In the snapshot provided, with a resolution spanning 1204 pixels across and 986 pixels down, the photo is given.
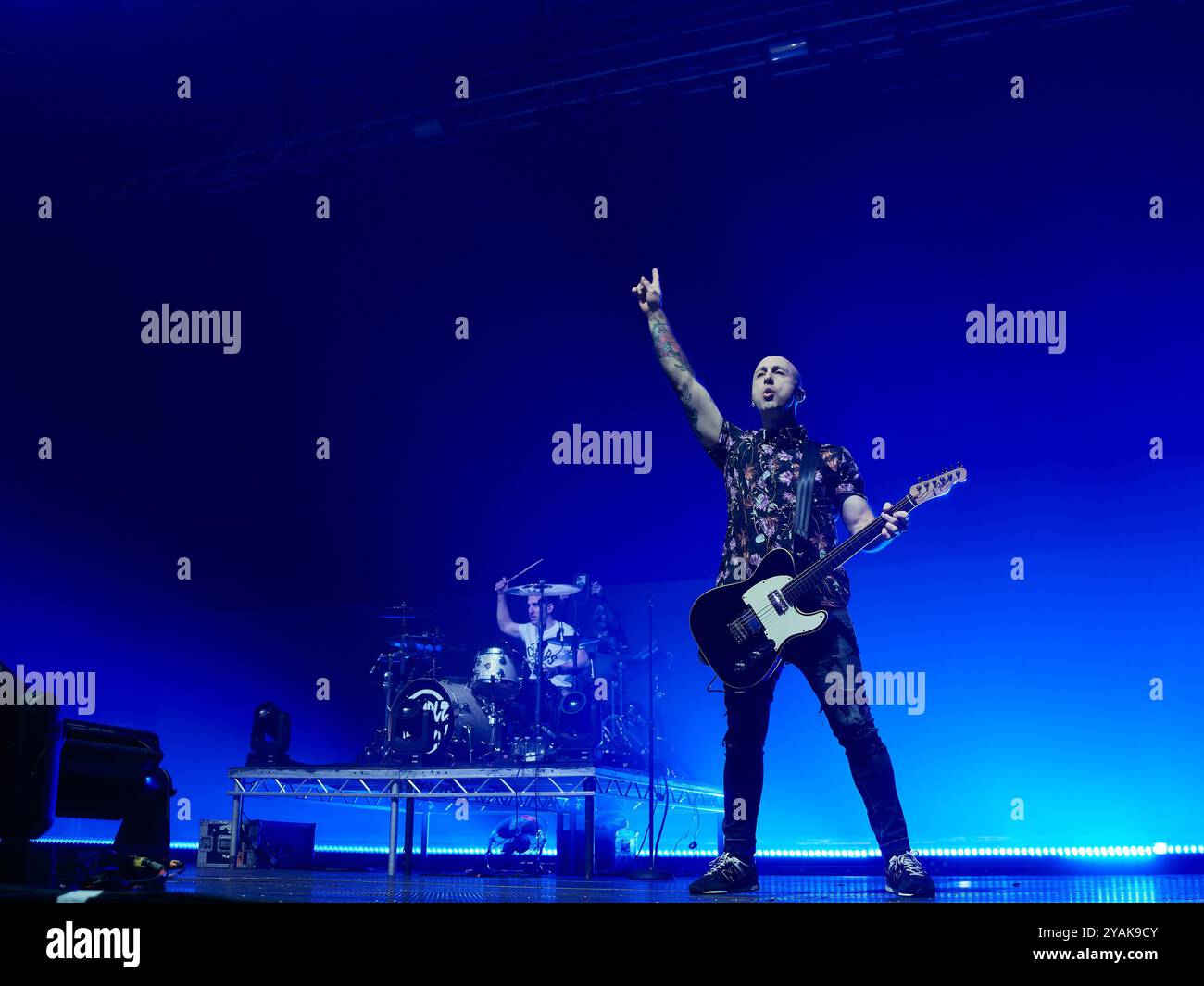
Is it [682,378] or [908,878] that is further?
[682,378]

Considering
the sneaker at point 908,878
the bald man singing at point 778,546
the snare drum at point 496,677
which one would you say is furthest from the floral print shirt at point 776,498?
the snare drum at point 496,677

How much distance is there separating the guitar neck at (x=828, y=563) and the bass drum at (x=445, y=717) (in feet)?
15.1

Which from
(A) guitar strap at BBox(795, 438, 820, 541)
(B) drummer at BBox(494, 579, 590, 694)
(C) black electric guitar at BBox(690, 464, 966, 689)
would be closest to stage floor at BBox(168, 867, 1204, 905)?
(C) black electric guitar at BBox(690, 464, 966, 689)

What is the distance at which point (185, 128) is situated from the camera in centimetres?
928

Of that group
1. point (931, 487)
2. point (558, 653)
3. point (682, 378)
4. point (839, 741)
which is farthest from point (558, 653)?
point (839, 741)

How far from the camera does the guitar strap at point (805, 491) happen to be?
4.49m

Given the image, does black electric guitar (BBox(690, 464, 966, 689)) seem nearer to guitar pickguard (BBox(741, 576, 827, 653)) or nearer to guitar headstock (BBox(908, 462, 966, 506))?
guitar pickguard (BBox(741, 576, 827, 653))

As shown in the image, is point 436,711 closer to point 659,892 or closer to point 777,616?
point 659,892

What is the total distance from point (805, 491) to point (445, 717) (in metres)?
4.65

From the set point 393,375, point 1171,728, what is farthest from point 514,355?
point 1171,728

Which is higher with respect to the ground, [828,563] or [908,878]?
[828,563]

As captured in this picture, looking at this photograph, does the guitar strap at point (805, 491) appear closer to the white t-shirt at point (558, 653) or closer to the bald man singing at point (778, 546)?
the bald man singing at point (778, 546)

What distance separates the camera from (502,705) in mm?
8688

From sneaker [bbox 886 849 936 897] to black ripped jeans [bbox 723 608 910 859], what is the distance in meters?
0.07
